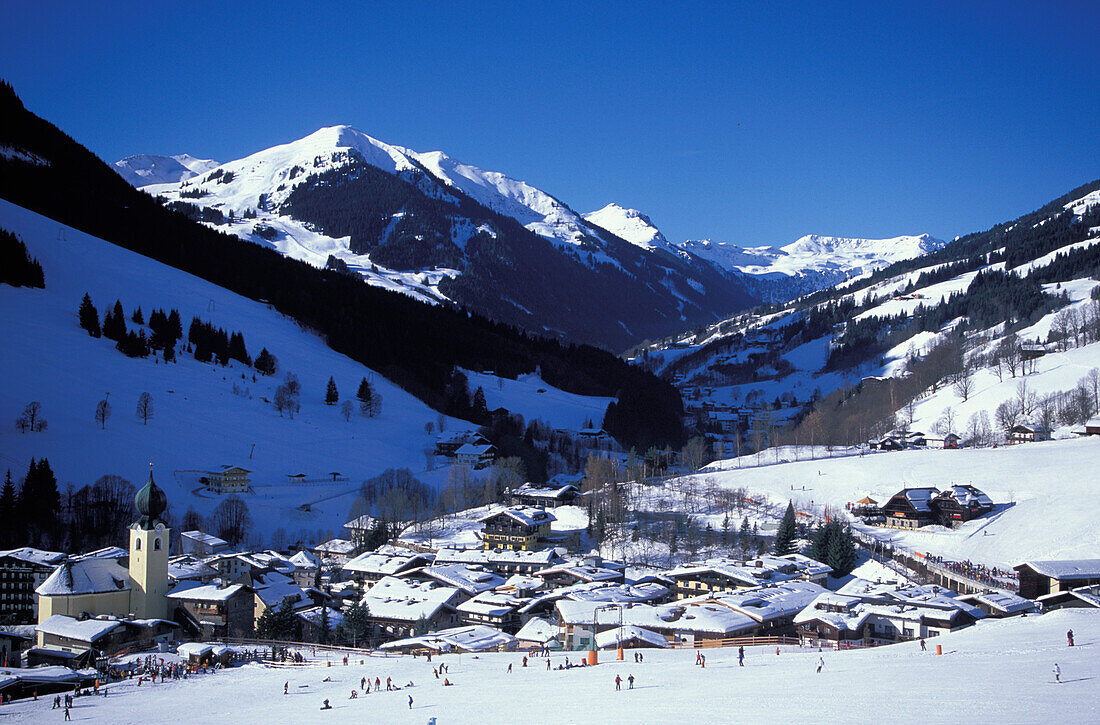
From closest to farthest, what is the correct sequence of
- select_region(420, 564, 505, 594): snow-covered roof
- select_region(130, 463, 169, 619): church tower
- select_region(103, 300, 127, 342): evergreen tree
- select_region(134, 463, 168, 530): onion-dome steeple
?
select_region(130, 463, 169, 619): church tower < select_region(134, 463, 168, 530): onion-dome steeple < select_region(420, 564, 505, 594): snow-covered roof < select_region(103, 300, 127, 342): evergreen tree

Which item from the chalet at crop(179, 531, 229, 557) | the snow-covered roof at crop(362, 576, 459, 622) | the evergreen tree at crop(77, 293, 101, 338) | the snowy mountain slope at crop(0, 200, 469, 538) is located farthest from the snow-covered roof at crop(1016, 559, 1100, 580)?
the evergreen tree at crop(77, 293, 101, 338)

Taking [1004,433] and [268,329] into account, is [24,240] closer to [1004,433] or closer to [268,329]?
[268,329]

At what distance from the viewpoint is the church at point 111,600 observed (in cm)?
4191

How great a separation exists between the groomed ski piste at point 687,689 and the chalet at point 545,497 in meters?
37.6

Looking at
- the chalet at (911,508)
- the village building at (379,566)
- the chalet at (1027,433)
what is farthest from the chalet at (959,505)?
the village building at (379,566)

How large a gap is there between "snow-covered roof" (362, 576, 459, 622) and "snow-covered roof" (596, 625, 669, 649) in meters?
11.3

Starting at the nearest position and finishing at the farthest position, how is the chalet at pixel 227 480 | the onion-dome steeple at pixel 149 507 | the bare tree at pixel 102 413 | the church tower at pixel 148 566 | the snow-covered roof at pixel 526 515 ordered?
1. the church tower at pixel 148 566
2. the onion-dome steeple at pixel 149 507
3. the snow-covered roof at pixel 526 515
4. the chalet at pixel 227 480
5. the bare tree at pixel 102 413

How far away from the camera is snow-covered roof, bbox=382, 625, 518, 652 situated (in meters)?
41.3

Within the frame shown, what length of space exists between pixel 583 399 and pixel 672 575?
89513mm

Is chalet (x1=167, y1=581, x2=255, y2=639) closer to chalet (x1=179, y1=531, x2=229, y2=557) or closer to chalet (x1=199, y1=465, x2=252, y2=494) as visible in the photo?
chalet (x1=179, y1=531, x2=229, y2=557)

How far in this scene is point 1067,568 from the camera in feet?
150

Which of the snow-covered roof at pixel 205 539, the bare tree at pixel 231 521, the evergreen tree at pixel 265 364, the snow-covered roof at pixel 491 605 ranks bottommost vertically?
the snow-covered roof at pixel 491 605

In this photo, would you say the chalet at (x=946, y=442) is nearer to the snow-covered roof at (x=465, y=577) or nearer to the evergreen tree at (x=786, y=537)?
the evergreen tree at (x=786, y=537)

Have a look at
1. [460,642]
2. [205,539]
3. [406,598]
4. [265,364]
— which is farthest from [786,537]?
[265,364]
